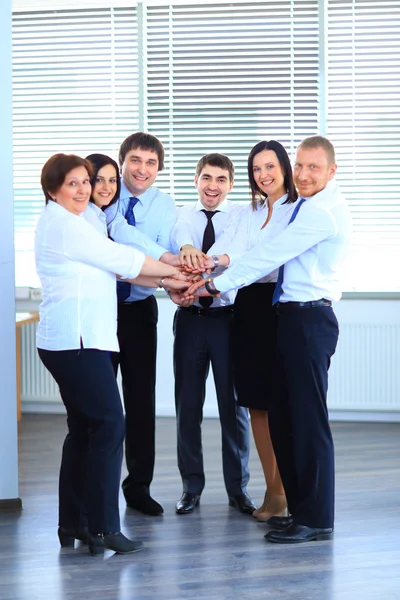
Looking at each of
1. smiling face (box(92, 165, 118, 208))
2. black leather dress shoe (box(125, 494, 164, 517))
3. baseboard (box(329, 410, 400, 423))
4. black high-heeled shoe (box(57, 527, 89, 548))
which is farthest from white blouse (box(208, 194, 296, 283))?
baseboard (box(329, 410, 400, 423))

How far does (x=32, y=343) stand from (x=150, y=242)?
9.62ft

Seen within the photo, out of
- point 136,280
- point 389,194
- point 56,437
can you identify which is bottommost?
point 56,437

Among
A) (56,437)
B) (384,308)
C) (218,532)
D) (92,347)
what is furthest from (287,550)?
(384,308)

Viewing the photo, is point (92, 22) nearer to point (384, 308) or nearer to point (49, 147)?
point (49, 147)

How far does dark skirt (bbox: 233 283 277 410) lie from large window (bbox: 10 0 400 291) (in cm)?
280

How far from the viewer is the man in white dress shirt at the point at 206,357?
12.4 feet

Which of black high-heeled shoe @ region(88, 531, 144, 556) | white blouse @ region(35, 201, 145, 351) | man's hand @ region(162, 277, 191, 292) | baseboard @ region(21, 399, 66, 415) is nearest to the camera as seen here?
white blouse @ region(35, 201, 145, 351)

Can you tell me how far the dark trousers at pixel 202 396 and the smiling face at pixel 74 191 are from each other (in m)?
0.91

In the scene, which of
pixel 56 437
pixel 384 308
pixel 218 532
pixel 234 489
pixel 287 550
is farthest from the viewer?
pixel 384 308

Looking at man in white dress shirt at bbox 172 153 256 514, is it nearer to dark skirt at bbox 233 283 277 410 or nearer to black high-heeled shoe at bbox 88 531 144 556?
dark skirt at bbox 233 283 277 410

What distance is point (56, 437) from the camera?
5.59 metres

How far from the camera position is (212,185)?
378cm

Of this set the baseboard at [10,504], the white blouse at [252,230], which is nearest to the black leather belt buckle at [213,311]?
the white blouse at [252,230]

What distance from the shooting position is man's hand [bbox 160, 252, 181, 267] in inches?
145
